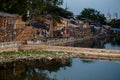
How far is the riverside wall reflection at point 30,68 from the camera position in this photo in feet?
109

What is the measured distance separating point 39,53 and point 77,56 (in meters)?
5.32

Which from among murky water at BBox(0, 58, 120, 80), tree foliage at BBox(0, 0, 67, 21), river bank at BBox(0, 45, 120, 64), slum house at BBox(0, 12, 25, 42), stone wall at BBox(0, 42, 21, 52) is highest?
tree foliage at BBox(0, 0, 67, 21)

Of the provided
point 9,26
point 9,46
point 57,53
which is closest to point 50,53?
point 57,53

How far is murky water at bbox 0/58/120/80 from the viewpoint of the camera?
33.3 m

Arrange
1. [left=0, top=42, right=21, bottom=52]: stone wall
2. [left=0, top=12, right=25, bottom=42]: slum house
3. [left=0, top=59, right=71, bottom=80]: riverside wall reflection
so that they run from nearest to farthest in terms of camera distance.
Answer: [left=0, top=59, right=71, bottom=80]: riverside wall reflection
[left=0, top=42, right=21, bottom=52]: stone wall
[left=0, top=12, right=25, bottom=42]: slum house

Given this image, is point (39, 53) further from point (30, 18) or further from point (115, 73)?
point (30, 18)

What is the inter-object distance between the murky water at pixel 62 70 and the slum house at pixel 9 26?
12.9 m

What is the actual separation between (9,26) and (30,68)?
711 inches

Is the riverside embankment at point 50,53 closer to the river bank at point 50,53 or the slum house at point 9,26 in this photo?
the river bank at point 50,53

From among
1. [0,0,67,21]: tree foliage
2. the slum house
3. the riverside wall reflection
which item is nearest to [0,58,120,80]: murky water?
the riverside wall reflection

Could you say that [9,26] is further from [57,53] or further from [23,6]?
[57,53]

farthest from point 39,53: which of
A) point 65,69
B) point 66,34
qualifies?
point 66,34

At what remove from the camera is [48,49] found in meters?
50.5

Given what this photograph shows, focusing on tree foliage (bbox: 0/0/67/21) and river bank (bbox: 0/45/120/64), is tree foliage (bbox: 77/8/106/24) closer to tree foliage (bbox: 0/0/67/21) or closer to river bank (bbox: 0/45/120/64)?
tree foliage (bbox: 0/0/67/21)
